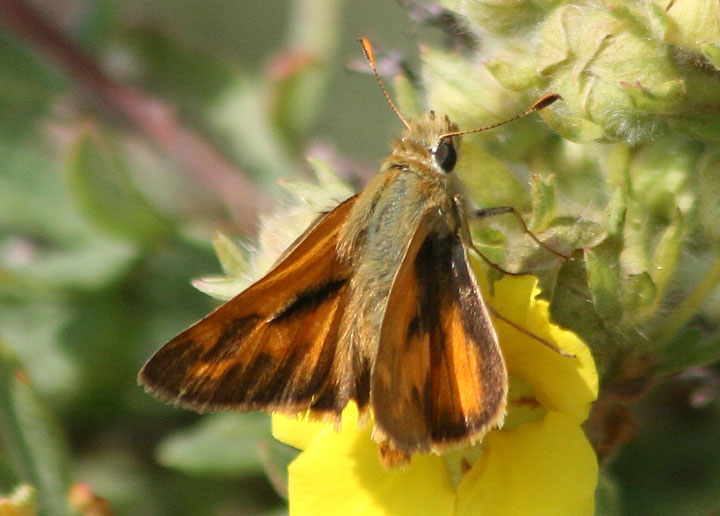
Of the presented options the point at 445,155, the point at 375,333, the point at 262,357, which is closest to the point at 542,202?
the point at 445,155

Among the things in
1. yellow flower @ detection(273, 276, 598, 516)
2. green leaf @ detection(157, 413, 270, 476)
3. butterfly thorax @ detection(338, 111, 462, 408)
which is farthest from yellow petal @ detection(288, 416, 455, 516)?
green leaf @ detection(157, 413, 270, 476)

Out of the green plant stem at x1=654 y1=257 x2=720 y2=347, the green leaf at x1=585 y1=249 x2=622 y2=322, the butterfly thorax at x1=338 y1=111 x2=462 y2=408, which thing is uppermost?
the butterfly thorax at x1=338 y1=111 x2=462 y2=408

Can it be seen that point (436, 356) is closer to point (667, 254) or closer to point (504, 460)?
point (504, 460)

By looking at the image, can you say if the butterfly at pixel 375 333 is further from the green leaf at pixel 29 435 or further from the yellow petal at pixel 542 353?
the green leaf at pixel 29 435

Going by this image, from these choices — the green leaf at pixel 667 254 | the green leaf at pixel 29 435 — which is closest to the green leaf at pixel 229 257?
the green leaf at pixel 29 435

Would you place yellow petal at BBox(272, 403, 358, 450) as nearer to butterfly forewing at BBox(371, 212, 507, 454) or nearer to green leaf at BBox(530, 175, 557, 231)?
butterfly forewing at BBox(371, 212, 507, 454)

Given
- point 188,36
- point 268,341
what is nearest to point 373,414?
point 268,341
